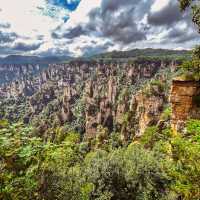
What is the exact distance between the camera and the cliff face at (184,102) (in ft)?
74.2

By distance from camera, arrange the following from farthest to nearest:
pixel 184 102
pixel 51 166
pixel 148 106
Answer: pixel 148 106, pixel 184 102, pixel 51 166

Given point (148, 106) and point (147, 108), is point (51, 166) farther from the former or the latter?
point (148, 106)

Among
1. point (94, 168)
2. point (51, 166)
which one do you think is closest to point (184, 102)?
point (94, 168)

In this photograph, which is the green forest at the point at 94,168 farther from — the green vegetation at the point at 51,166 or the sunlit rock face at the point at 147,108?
the sunlit rock face at the point at 147,108

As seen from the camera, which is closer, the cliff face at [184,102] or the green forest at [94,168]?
the green forest at [94,168]

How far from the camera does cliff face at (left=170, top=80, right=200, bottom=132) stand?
22.6m

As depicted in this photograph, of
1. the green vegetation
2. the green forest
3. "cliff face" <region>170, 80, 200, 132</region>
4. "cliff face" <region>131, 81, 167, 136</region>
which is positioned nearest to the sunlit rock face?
"cliff face" <region>131, 81, 167, 136</region>

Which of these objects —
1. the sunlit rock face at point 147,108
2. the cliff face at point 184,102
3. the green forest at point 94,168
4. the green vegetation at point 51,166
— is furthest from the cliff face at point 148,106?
the green vegetation at point 51,166

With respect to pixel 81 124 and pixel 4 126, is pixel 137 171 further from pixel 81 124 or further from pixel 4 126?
pixel 81 124

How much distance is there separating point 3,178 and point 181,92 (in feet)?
60.4

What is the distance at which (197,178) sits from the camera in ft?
32.6

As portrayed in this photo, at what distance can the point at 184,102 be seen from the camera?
2294cm

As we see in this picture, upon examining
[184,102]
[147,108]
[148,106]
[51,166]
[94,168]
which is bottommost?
[147,108]

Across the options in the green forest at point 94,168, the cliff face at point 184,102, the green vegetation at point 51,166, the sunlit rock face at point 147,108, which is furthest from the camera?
the sunlit rock face at point 147,108
